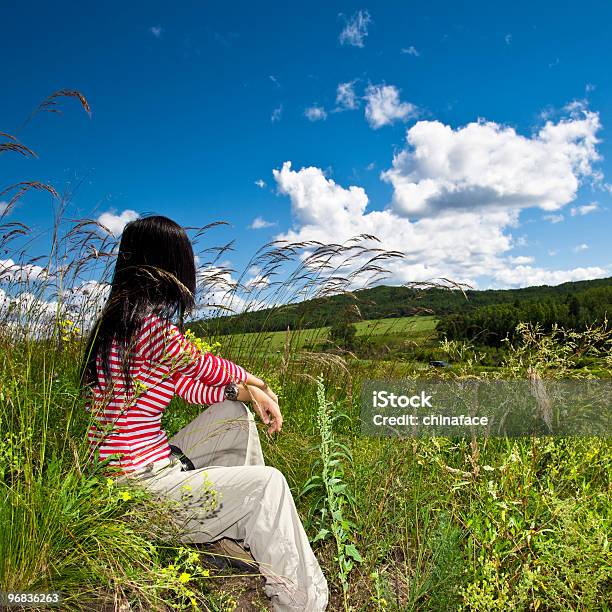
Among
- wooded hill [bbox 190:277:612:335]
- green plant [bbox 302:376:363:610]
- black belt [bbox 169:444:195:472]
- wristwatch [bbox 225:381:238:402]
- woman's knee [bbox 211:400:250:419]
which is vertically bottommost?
green plant [bbox 302:376:363:610]

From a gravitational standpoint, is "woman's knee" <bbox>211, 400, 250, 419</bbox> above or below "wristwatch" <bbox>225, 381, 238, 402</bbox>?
below

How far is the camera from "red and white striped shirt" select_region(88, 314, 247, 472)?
2.24m

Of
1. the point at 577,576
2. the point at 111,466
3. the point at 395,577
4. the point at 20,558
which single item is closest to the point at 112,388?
the point at 111,466

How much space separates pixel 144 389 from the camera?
2203mm

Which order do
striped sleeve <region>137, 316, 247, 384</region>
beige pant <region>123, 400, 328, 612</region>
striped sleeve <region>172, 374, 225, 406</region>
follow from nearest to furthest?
beige pant <region>123, 400, 328, 612</region> < striped sleeve <region>137, 316, 247, 384</region> < striped sleeve <region>172, 374, 225, 406</region>

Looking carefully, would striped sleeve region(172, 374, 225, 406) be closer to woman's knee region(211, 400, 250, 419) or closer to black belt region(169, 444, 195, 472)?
woman's knee region(211, 400, 250, 419)

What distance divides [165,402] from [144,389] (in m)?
0.22

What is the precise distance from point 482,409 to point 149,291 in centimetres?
228

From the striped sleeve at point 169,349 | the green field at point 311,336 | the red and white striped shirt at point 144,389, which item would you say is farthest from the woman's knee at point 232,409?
the green field at point 311,336

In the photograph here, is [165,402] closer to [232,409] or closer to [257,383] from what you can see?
[232,409]

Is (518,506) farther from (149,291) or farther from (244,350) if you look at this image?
(244,350)

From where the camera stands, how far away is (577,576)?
76.9 inches

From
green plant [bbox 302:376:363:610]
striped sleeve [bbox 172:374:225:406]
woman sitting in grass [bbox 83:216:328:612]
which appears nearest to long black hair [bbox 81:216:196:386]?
woman sitting in grass [bbox 83:216:328:612]

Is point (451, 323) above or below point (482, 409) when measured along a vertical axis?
above
